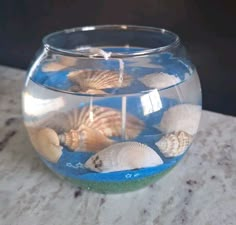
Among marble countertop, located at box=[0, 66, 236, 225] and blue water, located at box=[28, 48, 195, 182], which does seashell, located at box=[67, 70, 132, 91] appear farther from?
marble countertop, located at box=[0, 66, 236, 225]

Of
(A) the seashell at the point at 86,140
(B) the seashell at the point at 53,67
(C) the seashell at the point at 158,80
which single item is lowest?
(A) the seashell at the point at 86,140

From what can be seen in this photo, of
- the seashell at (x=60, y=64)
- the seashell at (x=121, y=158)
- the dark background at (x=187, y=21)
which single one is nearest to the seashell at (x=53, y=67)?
the seashell at (x=60, y=64)

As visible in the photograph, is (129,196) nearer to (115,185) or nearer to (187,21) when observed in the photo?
(115,185)

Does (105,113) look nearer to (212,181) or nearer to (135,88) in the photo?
(135,88)

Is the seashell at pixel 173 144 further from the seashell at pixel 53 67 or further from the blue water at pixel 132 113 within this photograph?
the seashell at pixel 53 67

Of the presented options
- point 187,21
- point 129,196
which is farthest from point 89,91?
point 187,21

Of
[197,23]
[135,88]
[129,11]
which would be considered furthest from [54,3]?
[135,88]

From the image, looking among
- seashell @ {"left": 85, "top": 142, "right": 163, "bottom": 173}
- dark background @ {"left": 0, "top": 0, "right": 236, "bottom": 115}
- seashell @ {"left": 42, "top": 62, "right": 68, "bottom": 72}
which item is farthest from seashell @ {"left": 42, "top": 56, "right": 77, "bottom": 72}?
dark background @ {"left": 0, "top": 0, "right": 236, "bottom": 115}
